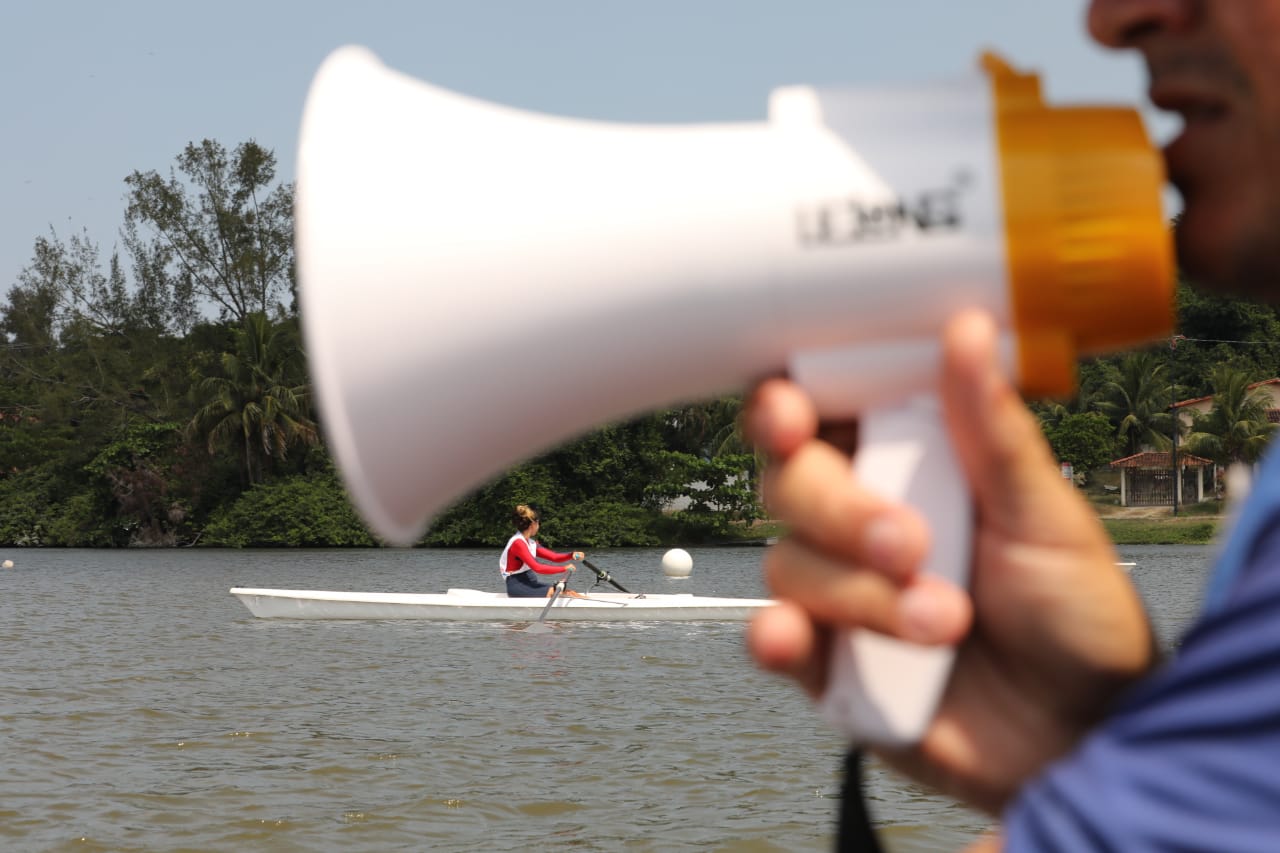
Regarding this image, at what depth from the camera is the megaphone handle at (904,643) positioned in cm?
112

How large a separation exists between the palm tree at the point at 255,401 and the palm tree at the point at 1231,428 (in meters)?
39.3

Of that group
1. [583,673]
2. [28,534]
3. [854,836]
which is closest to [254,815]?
[583,673]

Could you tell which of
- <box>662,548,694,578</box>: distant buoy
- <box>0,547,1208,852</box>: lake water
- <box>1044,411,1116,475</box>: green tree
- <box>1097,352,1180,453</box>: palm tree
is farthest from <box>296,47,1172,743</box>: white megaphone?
<box>1097,352,1180,453</box>: palm tree

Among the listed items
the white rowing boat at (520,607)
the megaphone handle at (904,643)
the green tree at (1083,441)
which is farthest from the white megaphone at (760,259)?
the green tree at (1083,441)

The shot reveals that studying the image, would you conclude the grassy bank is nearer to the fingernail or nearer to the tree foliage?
the tree foliage

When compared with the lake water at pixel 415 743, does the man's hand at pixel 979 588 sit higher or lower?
higher

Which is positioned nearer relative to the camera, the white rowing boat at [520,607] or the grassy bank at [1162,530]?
the white rowing boat at [520,607]

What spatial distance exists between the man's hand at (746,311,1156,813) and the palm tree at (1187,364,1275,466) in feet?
221

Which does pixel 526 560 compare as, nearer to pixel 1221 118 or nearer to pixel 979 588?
pixel 979 588

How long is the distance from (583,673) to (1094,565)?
17.7 m

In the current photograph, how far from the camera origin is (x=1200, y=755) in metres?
0.86

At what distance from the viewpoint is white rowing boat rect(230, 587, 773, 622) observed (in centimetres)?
2248

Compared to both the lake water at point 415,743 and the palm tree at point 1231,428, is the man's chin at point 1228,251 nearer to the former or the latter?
the lake water at point 415,743

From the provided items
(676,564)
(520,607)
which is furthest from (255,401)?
(520,607)
